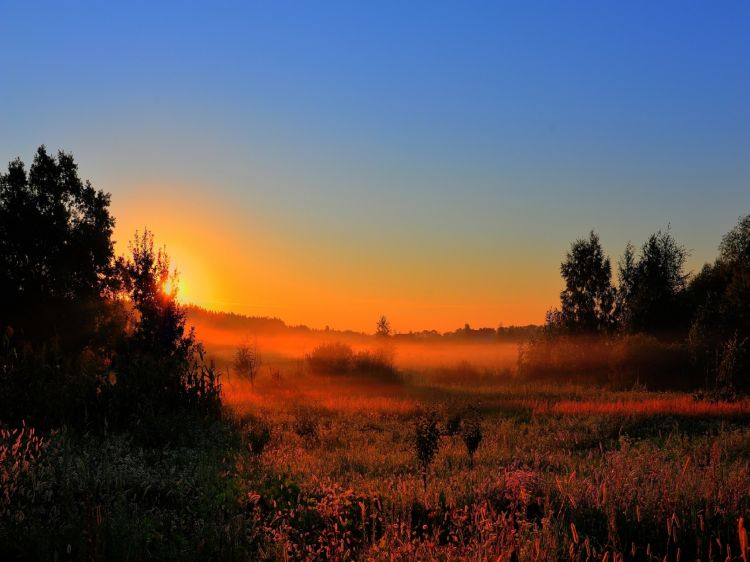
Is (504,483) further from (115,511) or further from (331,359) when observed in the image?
(331,359)

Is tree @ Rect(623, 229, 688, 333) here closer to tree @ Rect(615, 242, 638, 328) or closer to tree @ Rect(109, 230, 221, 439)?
tree @ Rect(615, 242, 638, 328)

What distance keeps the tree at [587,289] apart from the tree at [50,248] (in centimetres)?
3073

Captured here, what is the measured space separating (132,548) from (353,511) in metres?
2.38

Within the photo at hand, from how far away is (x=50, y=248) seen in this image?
2688 cm

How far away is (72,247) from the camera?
2727 centimetres

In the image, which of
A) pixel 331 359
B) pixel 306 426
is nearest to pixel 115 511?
pixel 306 426

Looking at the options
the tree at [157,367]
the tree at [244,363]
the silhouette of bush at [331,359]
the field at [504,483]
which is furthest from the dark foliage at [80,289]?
the silhouette of bush at [331,359]

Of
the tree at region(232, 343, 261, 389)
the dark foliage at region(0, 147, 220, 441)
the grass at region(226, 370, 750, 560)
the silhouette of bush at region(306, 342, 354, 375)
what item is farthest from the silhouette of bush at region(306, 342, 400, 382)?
the grass at region(226, 370, 750, 560)

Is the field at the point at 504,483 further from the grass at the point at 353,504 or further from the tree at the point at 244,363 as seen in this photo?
the tree at the point at 244,363

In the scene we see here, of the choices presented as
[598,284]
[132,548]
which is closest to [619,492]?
[132,548]

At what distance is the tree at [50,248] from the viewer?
25672 millimetres

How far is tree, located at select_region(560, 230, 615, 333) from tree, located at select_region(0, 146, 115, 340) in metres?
30.7

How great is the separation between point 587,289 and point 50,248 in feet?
113

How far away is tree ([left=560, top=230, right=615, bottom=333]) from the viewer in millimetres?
43594
